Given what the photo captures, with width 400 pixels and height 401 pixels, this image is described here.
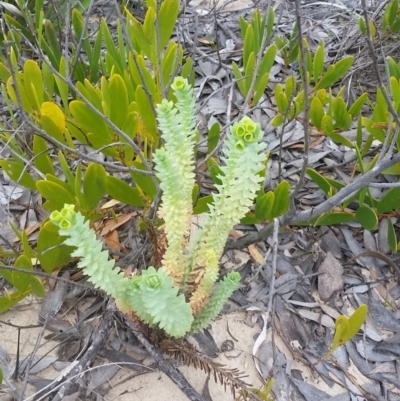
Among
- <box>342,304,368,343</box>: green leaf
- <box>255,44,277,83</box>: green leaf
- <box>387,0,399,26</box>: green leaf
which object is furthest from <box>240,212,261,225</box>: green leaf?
<box>387,0,399,26</box>: green leaf

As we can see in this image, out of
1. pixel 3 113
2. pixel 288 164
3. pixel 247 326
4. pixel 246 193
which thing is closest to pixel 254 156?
pixel 246 193

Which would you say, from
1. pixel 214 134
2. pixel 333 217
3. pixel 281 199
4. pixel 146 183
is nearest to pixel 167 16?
pixel 214 134

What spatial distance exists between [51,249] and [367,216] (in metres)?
0.72

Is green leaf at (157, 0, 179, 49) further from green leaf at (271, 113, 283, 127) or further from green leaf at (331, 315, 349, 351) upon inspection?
green leaf at (331, 315, 349, 351)

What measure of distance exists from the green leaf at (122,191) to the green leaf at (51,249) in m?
0.15

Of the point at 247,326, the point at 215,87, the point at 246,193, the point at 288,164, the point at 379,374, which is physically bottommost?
the point at 379,374

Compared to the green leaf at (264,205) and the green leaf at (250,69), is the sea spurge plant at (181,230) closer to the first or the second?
the green leaf at (264,205)

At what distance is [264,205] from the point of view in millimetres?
1055

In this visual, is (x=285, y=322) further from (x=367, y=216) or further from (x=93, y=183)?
(x=93, y=183)

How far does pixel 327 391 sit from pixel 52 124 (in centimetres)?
85

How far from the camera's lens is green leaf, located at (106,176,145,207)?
1048mm

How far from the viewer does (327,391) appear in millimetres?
1019

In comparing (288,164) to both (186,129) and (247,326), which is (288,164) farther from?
(186,129)

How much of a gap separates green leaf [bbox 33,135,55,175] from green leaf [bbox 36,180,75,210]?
0.15m
